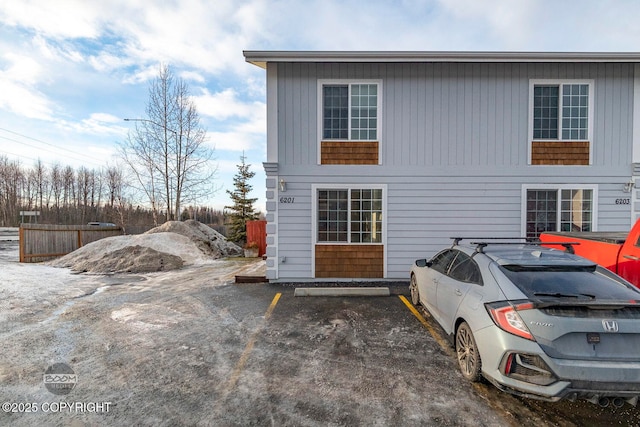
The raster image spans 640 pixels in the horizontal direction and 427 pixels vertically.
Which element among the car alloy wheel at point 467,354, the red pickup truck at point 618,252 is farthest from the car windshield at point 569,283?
the red pickup truck at point 618,252

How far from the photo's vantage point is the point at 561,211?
7602mm

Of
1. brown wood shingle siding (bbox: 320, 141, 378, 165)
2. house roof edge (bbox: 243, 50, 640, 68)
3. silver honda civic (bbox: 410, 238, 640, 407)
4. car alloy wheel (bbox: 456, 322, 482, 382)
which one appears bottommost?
car alloy wheel (bbox: 456, 322, 482, 382)

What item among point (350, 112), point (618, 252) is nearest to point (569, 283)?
point (618, 252)

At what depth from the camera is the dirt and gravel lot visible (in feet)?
8.30

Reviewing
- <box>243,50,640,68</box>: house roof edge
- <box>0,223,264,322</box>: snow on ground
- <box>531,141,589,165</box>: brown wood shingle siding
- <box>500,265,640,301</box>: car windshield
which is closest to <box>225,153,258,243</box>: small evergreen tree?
<box>0,223,264,322</box>: snow on ground

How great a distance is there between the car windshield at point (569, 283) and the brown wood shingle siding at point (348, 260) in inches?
188

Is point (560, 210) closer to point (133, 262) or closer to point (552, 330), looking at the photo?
point (552, 330)

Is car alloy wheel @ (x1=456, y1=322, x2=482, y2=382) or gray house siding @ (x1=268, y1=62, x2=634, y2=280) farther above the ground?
gray house siding @ (x1=268, y1=62, x2=634, y2=280)

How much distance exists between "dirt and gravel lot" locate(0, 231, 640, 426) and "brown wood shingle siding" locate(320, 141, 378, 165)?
3878 mm

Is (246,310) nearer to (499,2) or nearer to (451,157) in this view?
(451,157)

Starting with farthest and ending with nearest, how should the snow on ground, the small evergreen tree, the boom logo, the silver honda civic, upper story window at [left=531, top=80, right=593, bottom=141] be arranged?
the small evergreen tree < upper story window at [left=531, top=80, right=593, bottom=141] < the snow on ground < the boom logo < the silver honda civic

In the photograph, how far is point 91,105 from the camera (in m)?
19.4

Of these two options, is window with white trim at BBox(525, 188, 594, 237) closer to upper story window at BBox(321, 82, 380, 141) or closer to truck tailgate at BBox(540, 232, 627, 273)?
truck tailgate at BBox(540, 232, 627, 273)

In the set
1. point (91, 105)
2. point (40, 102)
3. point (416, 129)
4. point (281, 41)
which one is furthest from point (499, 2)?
point (40, 102)
